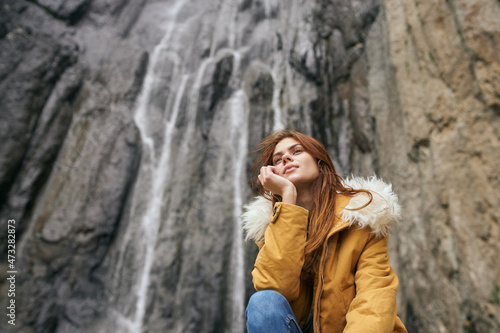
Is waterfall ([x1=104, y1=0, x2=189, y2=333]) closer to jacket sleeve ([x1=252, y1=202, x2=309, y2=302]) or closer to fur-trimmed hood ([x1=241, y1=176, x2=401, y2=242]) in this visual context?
fur-trimmed hood ([x1=241, y1=176, x2=401, y2=242])

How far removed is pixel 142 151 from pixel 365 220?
24.5 feet

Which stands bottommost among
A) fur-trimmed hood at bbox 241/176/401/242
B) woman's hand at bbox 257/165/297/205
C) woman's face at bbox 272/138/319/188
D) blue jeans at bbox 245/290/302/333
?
blue jeans at bbox 245/290/302/333

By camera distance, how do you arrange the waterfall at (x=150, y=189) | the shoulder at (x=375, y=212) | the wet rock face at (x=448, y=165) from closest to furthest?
the shoulder at (x=375, y=212)
the wet rock face at (x=448, y=165)
the waterfall at (x=150, y=189)

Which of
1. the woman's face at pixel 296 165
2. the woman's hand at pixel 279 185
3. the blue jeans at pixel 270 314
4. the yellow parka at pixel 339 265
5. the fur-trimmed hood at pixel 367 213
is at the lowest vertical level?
the blue jeans at pixel 270 314

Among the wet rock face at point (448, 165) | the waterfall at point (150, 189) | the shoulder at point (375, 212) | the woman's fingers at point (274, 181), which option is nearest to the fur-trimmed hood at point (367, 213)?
the shoulder at point (375, 212)

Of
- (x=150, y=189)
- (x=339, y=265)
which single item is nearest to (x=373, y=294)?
(x=339, y=265)

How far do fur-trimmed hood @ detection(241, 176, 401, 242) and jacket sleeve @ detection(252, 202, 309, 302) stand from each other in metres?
0.25

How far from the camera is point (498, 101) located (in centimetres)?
273

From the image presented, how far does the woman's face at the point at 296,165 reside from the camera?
1.72 meters

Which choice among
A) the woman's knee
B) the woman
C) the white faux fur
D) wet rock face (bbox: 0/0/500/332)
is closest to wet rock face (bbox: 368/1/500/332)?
wet rock face (bbox: 0/0/500/332)

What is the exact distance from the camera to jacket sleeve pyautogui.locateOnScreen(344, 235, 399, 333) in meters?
1.22

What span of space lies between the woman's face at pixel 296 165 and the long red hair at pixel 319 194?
38 millimetres

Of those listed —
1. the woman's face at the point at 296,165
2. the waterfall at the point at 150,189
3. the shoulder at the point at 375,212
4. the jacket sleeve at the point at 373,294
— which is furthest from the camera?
the waterfall at the point at 150,189

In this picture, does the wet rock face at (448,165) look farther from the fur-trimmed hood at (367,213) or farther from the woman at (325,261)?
the woman at (325,261)
